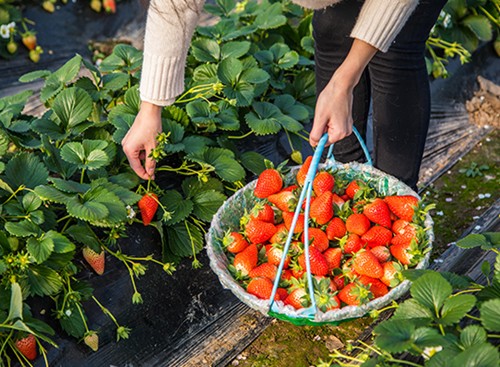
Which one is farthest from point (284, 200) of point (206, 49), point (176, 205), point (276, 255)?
point (206, 49)

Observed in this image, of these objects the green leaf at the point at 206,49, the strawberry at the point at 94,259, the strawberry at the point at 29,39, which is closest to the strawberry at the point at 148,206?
the strawberry at the point at 94,259

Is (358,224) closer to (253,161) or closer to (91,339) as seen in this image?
(253,161)

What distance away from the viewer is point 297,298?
1747mm

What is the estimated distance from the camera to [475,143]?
310cm

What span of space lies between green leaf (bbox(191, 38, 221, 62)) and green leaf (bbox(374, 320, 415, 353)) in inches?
60.8

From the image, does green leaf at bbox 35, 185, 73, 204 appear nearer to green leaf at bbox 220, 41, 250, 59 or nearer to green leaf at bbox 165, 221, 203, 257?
green leaf at bbox 165, 221, 203, 257

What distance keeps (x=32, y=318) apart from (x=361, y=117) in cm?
118

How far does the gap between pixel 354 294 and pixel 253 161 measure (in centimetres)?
80

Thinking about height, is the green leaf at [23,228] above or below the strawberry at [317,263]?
below

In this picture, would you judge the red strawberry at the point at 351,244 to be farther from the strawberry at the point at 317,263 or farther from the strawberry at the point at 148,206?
the strawberry at the point at 148,206

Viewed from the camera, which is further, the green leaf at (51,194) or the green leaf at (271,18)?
the green leaf at (271,18)

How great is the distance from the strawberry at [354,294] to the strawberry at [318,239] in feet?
0.44

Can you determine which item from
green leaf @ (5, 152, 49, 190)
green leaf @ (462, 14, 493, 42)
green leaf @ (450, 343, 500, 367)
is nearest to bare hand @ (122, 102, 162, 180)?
green leaf @ (5, 152, 49, 190)

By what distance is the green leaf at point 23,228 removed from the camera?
1851mm
